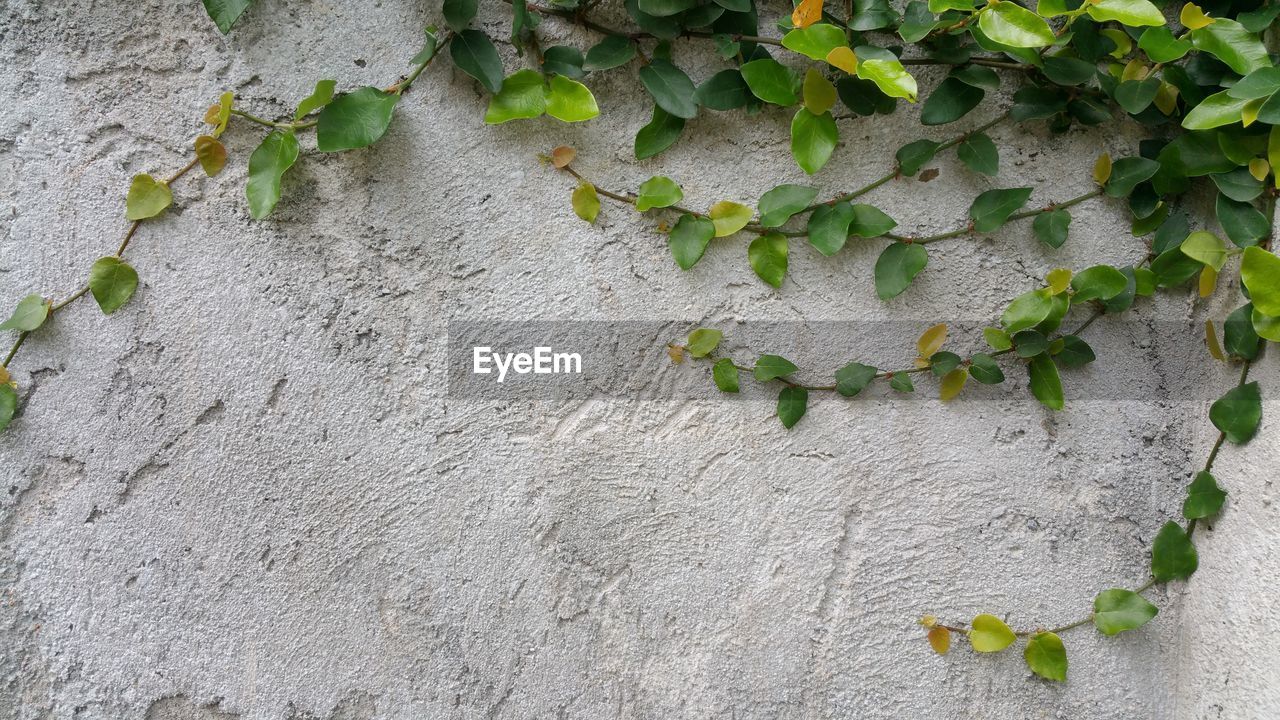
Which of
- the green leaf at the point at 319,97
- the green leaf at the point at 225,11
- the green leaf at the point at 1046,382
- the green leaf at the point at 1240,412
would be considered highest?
the green leaf at the point at 225,11

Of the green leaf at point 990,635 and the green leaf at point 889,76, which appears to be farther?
the green leaf at point 990,635

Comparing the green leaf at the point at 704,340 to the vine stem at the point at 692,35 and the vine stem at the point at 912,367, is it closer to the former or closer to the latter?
the vine stem at the point at 912,367

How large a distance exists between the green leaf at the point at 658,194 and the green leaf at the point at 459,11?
0.93 ft

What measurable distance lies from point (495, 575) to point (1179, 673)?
0.90 meters

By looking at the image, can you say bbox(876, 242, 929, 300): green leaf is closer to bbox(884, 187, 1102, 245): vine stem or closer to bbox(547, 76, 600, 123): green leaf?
bbox(884, 187, 1102, 245): vine stem

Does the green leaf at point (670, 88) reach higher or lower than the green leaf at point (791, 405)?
higher

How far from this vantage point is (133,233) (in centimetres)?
87

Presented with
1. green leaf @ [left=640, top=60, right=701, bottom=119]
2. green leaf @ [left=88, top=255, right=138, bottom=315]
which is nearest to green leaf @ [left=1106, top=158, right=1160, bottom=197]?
green leaf @ [left=640, top=60, right=701, bottom=119]

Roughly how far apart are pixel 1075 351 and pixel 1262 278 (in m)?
0.20

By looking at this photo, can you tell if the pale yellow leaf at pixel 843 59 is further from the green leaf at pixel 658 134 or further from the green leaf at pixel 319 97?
the green leaf at pixel 319 97

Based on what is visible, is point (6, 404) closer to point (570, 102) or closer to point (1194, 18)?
point (570, 102)

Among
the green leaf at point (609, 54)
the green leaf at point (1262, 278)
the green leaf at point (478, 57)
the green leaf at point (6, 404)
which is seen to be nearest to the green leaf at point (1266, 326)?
the green leaf at point (1262, 278)

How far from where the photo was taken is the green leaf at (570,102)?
864 mm

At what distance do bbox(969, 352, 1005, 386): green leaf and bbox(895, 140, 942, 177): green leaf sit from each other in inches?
9.9
